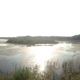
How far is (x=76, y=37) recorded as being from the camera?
225 ft

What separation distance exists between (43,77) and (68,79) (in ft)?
5.73

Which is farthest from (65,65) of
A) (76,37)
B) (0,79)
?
(76,37)

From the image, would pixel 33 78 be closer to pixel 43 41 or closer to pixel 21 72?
pixel 21 72

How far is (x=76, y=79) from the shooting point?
9227 millimetres

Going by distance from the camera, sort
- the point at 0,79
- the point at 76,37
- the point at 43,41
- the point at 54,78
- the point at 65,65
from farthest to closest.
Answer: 1. the point at 76,37
2. the point at 43,41
3. the point at 65,65
4. the point at 54,78
5. the point at 0,79

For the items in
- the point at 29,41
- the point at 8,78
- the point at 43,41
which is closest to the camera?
the point at 8,78

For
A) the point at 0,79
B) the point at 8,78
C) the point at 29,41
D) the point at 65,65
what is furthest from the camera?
the point at 29,41

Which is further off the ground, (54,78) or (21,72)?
(21,72)

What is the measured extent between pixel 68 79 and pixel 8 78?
3.62 meters

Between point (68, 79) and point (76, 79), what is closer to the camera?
point (68, 79)

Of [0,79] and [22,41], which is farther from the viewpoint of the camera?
[22,41]

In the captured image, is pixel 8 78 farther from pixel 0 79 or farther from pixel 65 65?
pixel 65 65

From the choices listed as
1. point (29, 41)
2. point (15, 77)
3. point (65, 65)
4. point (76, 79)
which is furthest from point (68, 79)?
point (29, 41)

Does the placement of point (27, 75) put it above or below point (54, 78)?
above
